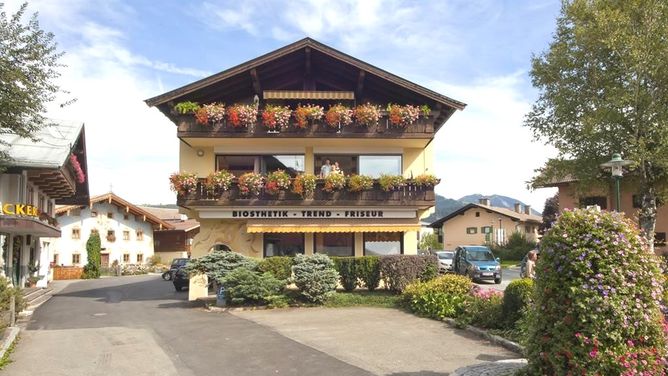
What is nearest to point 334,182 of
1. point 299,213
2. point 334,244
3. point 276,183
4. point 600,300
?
point 299,213

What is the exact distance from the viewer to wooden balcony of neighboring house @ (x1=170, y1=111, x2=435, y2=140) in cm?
2172

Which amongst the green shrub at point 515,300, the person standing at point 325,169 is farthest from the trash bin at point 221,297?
the green shrub at point 515,300

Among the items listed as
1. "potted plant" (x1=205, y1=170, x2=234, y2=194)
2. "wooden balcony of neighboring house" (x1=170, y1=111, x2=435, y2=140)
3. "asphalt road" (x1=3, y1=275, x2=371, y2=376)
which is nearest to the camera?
"asphalt road" (x1=3, y1=275, x2=371, y2=376)

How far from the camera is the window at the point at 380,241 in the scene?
23.3m

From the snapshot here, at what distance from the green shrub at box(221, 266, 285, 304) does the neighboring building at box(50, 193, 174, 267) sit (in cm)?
3664

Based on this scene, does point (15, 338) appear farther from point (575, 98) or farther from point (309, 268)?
point (575, 98)

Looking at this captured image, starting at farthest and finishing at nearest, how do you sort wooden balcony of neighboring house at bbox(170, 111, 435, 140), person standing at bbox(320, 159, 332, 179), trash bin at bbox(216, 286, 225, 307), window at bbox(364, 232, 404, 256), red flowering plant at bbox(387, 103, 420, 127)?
window at bbox(364, 232, 404, 256), person standing at bbox(320, 159, 332, 179), red flowering plant at bbox(387, 103, 420, 127), wooden balcony of neighboring house at bbox(170, 111, 435, 140), trash bin at bbox(216, 286, 225, 307)

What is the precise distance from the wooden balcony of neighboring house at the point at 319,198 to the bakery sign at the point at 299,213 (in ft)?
1.11

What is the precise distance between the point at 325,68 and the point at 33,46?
12546 millimetres

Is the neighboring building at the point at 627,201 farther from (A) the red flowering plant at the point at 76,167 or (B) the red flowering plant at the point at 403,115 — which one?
(A) the red flowering plant at the point at 76,167

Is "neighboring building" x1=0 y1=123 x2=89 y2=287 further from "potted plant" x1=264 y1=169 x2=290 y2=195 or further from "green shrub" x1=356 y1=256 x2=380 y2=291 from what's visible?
"green shrub" x1=356 y1=256 x2=380 y2=291

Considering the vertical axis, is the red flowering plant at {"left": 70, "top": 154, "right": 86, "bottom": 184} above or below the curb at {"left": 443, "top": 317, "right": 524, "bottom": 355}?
above

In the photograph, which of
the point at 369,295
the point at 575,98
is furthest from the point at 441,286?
the point at 575,98

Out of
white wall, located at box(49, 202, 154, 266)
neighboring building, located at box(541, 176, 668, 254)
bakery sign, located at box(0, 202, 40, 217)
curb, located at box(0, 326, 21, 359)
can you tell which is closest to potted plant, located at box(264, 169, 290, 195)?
bakery sign, located at box(0, 202, 40, 217)
